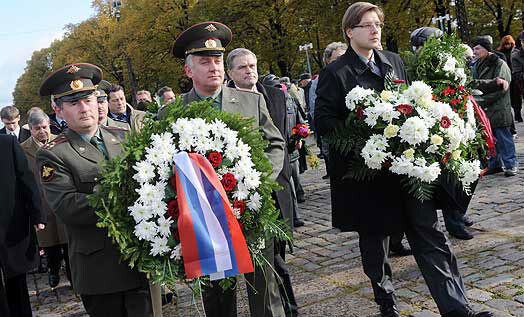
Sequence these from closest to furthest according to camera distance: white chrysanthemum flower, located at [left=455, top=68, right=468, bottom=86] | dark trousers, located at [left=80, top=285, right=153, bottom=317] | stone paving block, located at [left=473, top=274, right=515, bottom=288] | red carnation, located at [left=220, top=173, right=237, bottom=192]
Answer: red carnation, located at [left=220, top=173, right=237, bottom=192] → dark trousers, located at [left=80, top=285, right=153, bottom=317] → white chrysanthemum flower, located at [left=455, top=68, right=468, bottom=86] → stone paving block, located at [left=473, top=274, right=515, bottom=288]

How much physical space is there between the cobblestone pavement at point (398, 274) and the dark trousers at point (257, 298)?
0.48 feet

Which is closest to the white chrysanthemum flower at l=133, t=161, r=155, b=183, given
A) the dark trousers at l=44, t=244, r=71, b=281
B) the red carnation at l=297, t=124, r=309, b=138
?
the red carnation at l=297, t=124, r=309, b=138

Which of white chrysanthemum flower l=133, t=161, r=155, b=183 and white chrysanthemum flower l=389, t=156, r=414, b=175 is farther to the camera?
white chrysanthemum flower l=389, t=156, r=414, b=175

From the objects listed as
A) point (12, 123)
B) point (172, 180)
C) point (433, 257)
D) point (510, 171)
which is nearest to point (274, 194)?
point (172, 180)

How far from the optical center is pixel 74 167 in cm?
348

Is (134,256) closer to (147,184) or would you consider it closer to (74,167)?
(147,184)

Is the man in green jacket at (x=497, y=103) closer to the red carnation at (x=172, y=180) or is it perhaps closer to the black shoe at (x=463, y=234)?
the black shoe at (x=463, y=234)

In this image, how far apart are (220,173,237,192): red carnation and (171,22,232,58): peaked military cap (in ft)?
3.48

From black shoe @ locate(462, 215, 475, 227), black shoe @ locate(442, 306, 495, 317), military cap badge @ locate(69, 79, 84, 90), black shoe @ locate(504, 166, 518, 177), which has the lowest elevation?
black shoe @ locate(442, 306, 495, 317)

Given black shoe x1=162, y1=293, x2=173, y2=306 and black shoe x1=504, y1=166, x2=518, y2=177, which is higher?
black shoe x1=504, y1=166, x2=518, y2=177

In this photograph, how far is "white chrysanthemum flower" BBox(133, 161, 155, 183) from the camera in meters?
3.12

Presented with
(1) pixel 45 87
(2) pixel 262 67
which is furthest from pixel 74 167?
(2) pixel 262 67

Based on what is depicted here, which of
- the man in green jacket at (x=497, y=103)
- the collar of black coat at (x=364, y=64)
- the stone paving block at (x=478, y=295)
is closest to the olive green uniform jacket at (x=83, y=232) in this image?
the collar of black coat at (x=364, y=64)

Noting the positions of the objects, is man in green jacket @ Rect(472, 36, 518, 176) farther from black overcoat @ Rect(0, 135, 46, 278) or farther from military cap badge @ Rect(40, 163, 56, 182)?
military cap badge @ Rect(40, 163, 56, 182)
